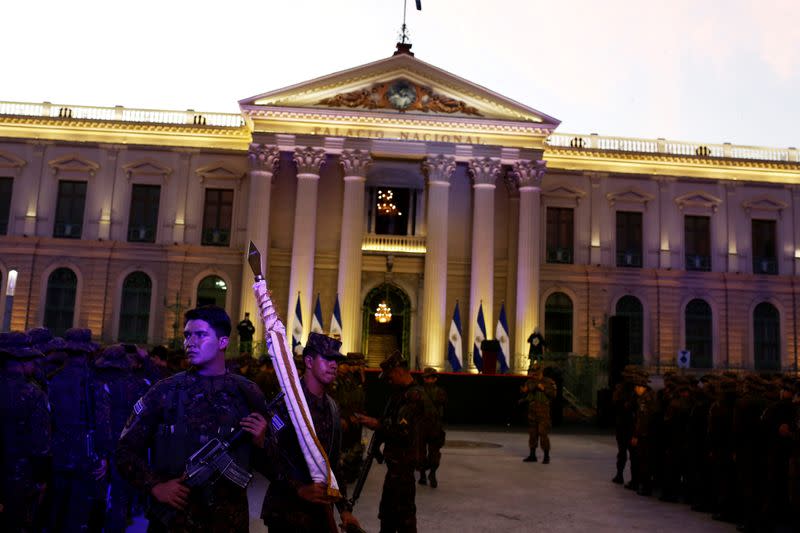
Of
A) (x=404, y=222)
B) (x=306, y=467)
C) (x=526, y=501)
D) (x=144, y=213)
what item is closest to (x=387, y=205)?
(x=404, y=222)

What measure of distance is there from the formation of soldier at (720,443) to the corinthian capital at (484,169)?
2038 centimetres

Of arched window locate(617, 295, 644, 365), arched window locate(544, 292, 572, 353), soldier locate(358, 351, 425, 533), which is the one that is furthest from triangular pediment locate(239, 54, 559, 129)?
soldier locate(358, 351, 425, 533)

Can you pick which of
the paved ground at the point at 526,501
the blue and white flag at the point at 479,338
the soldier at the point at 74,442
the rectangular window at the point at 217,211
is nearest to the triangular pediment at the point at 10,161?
the rectangular window at the point at 217,211

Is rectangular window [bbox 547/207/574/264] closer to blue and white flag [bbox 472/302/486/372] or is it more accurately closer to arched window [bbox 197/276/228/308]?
blue and white flag [bbox 472/302/486/372]

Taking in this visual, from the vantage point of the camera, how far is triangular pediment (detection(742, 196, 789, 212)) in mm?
36750

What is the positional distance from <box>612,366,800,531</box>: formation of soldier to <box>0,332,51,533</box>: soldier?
7.63m

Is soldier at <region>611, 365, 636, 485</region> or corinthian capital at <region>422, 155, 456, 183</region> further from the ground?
corinthian capital at <region>422, 155, 456, 183</region>

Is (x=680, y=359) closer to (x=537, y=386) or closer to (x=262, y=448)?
(x=537, y=386)

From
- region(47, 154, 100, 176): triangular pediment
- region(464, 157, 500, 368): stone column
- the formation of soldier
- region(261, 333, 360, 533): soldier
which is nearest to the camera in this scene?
region(261, 333, 360, 533): soldier

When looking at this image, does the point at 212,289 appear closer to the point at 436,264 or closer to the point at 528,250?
the point at 436,264

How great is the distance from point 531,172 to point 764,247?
521 inches

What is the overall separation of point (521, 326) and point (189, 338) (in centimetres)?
2893

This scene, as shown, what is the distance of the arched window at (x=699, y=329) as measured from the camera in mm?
35719

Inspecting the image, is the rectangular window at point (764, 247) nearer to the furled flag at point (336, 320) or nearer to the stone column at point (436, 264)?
the stone column at point (436, 264)
